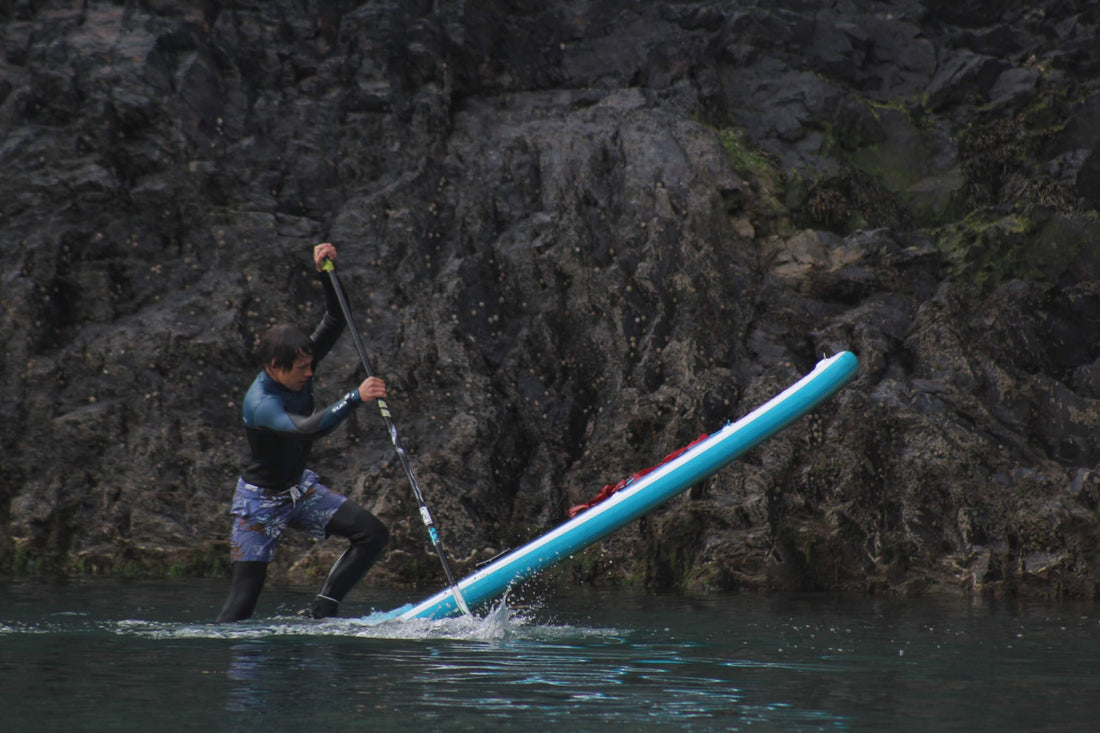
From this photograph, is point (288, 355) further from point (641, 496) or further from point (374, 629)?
point (641, 496)

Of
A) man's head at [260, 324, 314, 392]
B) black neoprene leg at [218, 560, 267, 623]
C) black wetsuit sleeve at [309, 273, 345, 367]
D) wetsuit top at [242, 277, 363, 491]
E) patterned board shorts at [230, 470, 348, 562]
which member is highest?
black wetsuit sleeve at [309, 273, 345, 367]

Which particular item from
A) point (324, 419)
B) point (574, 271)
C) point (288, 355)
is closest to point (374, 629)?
point (324, 419)

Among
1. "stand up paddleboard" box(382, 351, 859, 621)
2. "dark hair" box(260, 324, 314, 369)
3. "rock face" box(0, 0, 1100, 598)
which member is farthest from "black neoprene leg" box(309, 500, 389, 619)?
"rock face" box(0, 0, 1100, 598)

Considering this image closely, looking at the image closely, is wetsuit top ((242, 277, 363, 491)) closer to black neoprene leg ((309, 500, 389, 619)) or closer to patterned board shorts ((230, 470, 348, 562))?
patterned board shorts ((230, 470, 348, 562))

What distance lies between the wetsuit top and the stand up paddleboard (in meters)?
1.18

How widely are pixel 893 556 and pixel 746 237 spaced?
4277 mm

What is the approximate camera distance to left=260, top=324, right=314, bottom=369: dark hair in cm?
667

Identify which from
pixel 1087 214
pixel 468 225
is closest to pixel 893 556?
pixel 1087 214

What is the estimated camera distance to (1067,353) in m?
11.6

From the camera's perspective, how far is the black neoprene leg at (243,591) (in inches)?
265

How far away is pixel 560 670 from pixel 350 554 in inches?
91.3

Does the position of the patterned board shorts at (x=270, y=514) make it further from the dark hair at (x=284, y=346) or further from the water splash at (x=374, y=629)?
the dark hair at (x=284, y=346)

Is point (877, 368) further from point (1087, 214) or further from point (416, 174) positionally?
point (416, 174)

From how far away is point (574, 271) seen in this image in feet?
40.9
